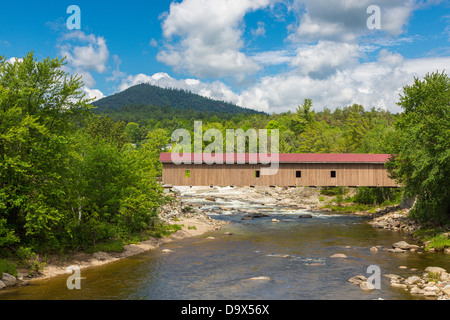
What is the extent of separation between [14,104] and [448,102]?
86.9ft

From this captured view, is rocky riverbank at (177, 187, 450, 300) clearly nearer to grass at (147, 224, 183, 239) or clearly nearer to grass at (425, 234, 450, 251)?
grass at (425, 234, 450, 251)

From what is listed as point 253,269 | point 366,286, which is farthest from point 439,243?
point 253,269

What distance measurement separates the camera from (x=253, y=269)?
19141 mm

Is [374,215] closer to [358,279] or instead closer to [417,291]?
[358,279]

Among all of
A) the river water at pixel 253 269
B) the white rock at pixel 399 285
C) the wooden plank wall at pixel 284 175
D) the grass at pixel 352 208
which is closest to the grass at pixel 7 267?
the river water at pixel 253 269

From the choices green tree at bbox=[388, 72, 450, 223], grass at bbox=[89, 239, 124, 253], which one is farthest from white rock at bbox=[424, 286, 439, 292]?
grass at bbox=[89, 239, 124, 253]

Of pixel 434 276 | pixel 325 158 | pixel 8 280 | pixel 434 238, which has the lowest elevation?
pixel 434 276

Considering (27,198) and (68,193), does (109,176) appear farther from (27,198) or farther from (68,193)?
(27,198)

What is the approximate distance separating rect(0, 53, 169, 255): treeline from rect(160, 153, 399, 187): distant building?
31.7 ft

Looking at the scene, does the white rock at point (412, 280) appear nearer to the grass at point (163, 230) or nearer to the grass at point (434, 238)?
the grass at point (434, 238)

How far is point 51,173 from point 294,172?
72.9 ft
